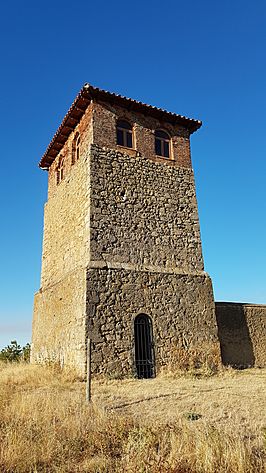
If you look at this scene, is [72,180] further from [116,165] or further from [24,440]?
[24,440]

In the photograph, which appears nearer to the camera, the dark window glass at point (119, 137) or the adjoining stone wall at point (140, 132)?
the adjoining stone wall at point (140, 132)

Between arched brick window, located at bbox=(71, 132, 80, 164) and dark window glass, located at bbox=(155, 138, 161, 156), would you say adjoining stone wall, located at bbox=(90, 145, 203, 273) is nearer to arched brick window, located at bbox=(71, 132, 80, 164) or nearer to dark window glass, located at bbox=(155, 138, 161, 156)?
dark window glass, located at bbox=(155, 138, 161, 156)

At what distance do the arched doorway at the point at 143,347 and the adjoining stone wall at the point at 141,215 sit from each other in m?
Result: 1.86

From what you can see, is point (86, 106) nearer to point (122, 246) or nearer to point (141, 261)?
point (122, 246)

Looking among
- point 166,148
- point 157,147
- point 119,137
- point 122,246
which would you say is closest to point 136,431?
point 122,246

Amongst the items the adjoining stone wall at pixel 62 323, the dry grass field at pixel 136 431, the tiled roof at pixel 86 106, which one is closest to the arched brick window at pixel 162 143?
the tiled roof at pixel 86 106

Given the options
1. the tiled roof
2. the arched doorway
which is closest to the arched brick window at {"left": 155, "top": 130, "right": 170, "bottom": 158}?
the tiled roof

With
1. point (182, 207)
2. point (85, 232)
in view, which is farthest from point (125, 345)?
point (182, 207)

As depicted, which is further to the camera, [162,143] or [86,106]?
[162,143]

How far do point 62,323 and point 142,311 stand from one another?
292cm

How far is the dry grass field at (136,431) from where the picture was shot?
159 inches

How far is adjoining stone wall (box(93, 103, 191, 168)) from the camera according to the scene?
13562 millimetres

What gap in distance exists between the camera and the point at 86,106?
1415 cm

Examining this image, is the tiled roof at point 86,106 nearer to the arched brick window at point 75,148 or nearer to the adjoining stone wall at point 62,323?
the arched brick window at point 75,148
